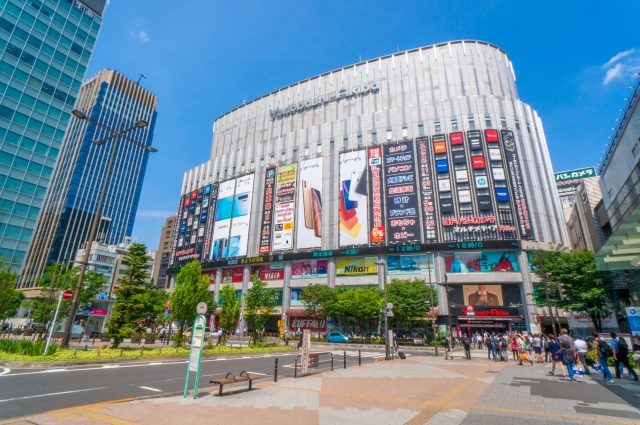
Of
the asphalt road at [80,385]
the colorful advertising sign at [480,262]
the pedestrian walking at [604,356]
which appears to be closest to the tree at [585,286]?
the colorful advertising sign at [480,262]

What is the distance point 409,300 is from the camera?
1623 inches

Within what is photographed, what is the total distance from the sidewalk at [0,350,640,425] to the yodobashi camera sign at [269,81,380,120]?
210ft

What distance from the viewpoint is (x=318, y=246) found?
188 feet

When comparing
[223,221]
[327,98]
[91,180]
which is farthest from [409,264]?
[91,180]

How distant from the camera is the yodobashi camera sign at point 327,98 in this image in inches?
2658

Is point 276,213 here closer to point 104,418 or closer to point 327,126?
point 327,126

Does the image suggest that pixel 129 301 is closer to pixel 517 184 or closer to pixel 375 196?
pixel 375 196

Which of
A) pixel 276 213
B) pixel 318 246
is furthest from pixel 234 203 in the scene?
pixel 318 246

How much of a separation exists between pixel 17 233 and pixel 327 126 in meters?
53.0

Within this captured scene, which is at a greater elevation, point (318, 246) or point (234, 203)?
point (234, 203)

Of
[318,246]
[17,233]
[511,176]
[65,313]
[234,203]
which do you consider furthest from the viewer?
[234,203]

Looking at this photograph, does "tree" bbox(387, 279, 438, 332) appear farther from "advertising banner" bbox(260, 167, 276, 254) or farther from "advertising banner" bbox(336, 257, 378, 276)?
"advertising banner" bbox(260, 167, 276, 254)

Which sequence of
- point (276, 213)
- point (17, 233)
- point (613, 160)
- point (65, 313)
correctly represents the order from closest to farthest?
point (613, 160) → point (65, 313) → point (17, 233) → point (276, 213)

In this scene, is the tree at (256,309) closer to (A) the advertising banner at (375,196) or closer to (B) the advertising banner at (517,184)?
(A) the advertising banner at (375,196)
